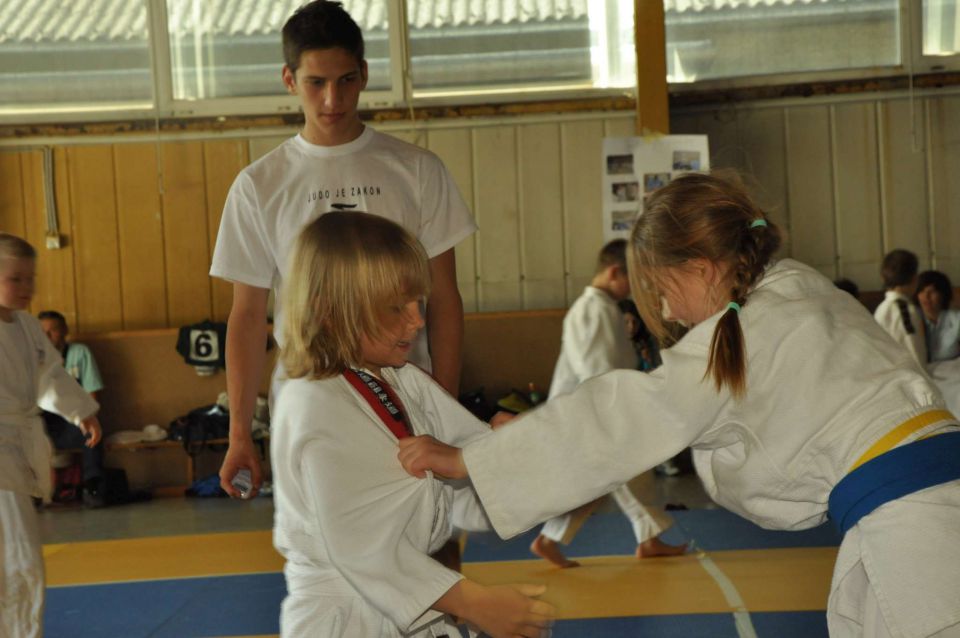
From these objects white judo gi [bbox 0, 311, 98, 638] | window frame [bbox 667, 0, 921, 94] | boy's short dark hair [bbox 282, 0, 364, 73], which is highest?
window frame [bbox 667, 0, 921, 94]

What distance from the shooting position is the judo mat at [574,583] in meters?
4.45

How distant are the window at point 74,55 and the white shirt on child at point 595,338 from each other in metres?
5.53

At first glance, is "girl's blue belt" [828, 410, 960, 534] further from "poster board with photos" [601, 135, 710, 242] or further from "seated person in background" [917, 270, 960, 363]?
"poster board with photos" [601, 135, 710, 242]

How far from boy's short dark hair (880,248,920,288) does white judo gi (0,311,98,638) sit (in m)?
5.45

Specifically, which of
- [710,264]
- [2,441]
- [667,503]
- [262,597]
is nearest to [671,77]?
[667,503]

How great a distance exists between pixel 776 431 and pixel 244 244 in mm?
1452

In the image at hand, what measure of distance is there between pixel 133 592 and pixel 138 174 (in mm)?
5212

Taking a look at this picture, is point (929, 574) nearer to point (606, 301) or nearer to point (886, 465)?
point (886, 465)

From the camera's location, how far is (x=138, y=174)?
9.63m

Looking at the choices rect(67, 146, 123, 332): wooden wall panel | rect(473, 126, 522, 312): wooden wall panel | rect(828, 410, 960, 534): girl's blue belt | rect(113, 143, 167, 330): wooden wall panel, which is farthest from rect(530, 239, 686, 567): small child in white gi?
rect(67, 146, 123, 332): wooden wall panel

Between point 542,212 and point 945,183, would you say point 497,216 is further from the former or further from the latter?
point 945,183

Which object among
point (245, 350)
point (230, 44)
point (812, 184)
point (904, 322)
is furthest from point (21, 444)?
point (812, 184)

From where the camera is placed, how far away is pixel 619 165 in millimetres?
8805

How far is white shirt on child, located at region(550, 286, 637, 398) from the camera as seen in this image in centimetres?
579
